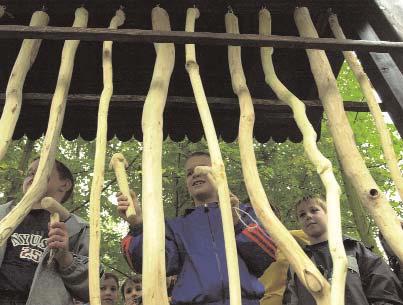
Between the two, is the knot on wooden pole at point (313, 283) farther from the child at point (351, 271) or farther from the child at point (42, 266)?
the child at point (351, 271)

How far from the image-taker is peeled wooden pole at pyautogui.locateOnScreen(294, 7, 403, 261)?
1698mm

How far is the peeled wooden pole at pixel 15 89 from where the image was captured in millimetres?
1950

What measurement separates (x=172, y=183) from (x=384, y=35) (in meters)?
6.32

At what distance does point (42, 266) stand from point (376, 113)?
5.92ft

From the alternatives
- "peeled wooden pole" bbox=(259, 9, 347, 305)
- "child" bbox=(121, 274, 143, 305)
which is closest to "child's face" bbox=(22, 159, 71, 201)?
"peeled wooden pole" bbox=(259, 9, 347, 305)

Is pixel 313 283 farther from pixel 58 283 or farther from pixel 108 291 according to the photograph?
pixel 108 291

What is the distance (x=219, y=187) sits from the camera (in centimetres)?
170

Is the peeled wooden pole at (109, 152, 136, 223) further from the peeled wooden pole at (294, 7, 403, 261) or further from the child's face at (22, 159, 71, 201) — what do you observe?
the child's face at (22, 159, 71, 201)

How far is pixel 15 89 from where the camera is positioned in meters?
2.22

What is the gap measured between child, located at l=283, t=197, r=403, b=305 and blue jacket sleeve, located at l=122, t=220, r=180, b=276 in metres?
0.97

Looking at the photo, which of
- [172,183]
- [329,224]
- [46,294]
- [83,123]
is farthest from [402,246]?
[172,183]

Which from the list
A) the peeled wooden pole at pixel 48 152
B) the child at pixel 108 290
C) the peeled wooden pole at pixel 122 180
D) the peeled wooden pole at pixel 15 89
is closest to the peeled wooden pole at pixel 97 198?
the peeled wooden pole at pixel 122 180

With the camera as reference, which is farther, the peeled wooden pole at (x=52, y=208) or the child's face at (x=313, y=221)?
the child's face at (x=313, y=221)

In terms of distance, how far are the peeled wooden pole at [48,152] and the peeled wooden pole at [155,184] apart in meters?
0.38
